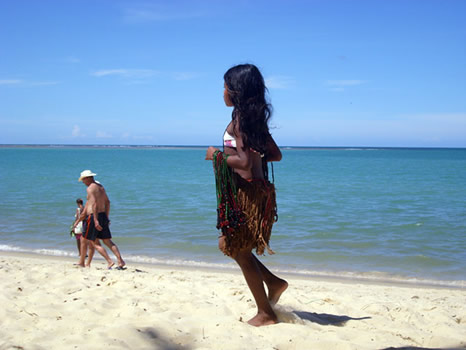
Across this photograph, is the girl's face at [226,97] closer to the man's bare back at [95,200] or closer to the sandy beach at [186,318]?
the sandy beach at [186,318]

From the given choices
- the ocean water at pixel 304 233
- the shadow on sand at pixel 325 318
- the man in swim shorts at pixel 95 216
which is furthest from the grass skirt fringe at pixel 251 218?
the ocean water at pixel 304 233

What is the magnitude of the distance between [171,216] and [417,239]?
668 cm

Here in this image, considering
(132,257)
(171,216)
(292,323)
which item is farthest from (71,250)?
(292,323)

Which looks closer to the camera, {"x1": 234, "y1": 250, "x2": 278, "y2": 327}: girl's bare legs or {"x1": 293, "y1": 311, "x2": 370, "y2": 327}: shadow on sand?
{"x1": 234, "y1": 250, "x2": 278, "y2": 327}: girl's bare legs

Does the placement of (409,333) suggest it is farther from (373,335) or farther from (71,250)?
(71,250)

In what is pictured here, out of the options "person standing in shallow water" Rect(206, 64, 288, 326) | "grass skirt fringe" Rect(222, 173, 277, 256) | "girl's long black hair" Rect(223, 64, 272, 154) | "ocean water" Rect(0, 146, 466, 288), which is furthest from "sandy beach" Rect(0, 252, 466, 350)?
"ocean water" Rect(0, 146, 466, 288)

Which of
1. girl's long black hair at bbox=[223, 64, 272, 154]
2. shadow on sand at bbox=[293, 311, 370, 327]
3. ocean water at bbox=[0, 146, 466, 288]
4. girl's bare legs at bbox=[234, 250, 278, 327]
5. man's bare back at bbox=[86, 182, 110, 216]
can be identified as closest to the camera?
girl's long black hair at bbox=[223, 64, 272, 154]

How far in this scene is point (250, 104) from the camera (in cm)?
323

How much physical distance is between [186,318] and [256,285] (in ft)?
2.16

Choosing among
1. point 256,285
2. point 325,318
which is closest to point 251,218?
point 256,285

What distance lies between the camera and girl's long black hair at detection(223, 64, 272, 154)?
3219 millimetres

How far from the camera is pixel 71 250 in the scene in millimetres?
9945

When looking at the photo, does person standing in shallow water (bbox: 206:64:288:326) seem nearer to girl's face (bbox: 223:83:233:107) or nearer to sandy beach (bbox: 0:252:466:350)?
girl's face (bbox: 223:83:233:107)

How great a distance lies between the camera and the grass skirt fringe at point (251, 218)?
10.8ft
